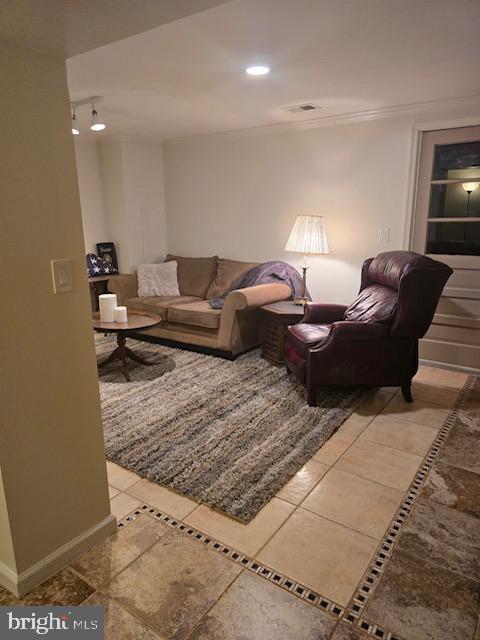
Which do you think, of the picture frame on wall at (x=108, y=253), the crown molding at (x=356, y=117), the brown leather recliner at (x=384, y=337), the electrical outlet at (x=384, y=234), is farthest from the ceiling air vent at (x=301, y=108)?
the picture frame on wall at (x=108, y=253)

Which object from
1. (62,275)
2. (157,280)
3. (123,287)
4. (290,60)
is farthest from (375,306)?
(123,287)

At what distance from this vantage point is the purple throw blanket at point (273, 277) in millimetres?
4359

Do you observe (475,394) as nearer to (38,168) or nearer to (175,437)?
(175,437)

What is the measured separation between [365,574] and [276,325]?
7.79 feet

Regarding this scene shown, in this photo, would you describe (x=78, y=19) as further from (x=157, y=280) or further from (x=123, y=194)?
(x=123, y=194)

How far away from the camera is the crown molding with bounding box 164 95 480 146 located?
341 centimetres

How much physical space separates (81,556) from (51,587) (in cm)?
16

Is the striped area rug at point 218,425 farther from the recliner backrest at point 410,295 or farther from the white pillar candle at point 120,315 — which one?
the recliner backrest at point 410,295

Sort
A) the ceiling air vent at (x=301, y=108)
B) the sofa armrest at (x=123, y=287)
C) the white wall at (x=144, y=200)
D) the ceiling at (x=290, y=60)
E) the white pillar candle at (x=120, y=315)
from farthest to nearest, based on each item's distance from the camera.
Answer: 1. the white wall at (x=144, y=200)
2. the sofa armrest at (x=123, y=287)
3. the white pillar candle at (x=120, y=315)
4. the ceiling air vent at (x=301, y=108)
5. the ceiling at (x=290, y=60)

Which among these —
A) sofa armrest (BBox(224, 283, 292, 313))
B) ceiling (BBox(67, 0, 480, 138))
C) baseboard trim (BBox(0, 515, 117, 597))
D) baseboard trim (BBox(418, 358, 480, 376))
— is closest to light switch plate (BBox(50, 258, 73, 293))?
baseboard trim (BBox(0, 515, 117, 597))

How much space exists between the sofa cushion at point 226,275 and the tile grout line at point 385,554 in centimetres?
265

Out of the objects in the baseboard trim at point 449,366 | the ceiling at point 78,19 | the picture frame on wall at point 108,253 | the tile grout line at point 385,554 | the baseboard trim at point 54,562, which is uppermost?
the ceiling at point 78,19

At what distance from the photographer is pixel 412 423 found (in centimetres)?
284

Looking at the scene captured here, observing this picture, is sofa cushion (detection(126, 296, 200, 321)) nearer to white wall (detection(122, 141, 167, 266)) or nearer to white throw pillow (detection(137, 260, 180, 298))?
white throw pillow (detection(137, 260, 180, 298))
